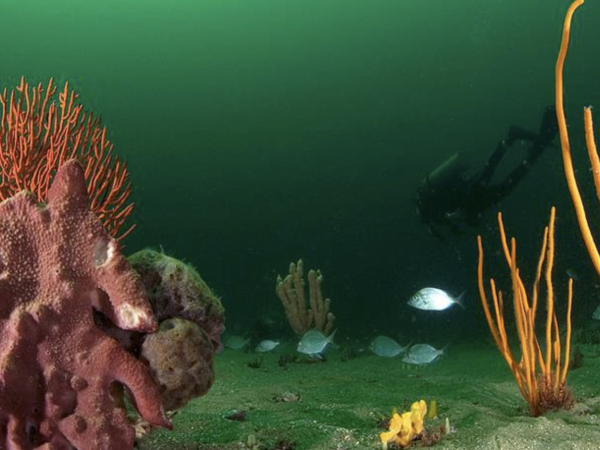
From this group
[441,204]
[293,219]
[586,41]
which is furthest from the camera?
[293,219]

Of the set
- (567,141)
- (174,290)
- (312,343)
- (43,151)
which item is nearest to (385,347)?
(312,343)

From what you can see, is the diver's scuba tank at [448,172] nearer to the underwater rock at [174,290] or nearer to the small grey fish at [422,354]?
the small grey fish at [422,354]

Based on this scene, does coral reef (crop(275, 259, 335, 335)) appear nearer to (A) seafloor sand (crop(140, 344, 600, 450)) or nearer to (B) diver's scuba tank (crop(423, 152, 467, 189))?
(A) seafloor sand (crop(140, 344, 600, 450))

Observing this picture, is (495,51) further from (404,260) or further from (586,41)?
(404,260)

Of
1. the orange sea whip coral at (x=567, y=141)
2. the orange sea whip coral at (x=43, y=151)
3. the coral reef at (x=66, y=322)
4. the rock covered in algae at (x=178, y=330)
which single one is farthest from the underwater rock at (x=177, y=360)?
the orange sea whip coral at (x=567, y=141)

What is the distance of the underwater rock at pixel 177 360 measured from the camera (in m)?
2.55

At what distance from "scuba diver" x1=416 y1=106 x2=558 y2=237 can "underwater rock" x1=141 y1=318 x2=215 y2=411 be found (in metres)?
9.89

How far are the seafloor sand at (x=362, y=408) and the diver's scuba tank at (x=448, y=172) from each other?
Answer: 5037mm

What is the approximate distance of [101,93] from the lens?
74.4 m

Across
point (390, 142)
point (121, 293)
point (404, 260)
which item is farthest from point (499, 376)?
point (390, 142)

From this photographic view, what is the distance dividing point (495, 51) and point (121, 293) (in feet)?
273

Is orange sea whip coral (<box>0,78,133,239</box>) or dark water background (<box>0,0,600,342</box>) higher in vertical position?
dark water background (<box>0,0,600,342</box>)

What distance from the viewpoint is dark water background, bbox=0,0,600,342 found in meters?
63.9

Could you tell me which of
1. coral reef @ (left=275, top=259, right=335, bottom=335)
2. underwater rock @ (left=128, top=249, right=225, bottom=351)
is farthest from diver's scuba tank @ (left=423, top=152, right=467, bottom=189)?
underwater rock @ (left=128, top=249, right=225, bottom=351)
